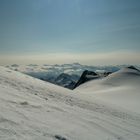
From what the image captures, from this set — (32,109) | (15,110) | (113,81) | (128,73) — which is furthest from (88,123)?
(128,73)

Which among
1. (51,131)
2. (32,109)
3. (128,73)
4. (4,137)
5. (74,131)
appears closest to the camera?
(4,137)

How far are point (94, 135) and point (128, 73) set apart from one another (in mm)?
48157

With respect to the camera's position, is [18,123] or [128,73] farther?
[128,73]

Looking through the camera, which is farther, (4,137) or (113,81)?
(113,81)

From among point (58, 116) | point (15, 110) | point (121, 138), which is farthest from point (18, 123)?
point (121, 138)

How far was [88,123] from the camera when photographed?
755cm

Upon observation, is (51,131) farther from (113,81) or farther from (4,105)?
(113,81)

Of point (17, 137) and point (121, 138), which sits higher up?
point (17, 137)

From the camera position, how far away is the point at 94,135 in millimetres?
6453

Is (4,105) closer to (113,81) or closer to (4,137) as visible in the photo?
(4,137)

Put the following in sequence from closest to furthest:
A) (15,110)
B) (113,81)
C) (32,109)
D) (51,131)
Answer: (51,131) → (15,110) → (32,109) → (113,81)

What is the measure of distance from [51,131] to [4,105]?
7.03ft

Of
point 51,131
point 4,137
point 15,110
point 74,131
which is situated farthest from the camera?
point 15,110

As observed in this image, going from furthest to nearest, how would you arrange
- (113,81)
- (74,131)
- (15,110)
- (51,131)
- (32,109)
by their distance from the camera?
(113,81)
(32,109)
(15,110)
(74,131)
(51,131)
